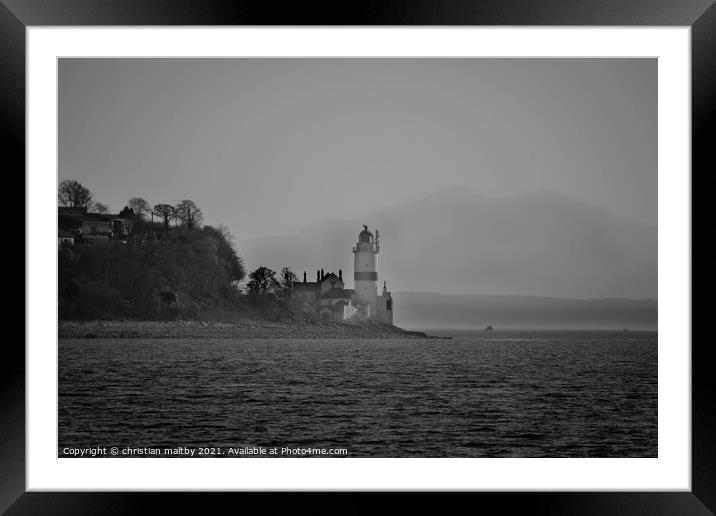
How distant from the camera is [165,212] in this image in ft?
148

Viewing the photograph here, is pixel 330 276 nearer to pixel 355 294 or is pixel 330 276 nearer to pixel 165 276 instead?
pixel 355 294

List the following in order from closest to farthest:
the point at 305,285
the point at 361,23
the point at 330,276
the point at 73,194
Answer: the point at 361,23
the point at 73,194
the point at 330,276
the point at 305,285

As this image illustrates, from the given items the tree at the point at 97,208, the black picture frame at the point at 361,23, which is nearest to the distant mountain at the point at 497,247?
the tree at the point at 97,208

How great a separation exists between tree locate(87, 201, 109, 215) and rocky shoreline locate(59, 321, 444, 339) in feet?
20.7

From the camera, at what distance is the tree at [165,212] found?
45125 mm

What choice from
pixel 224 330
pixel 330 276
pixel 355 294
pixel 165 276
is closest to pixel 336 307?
pixel 355 294

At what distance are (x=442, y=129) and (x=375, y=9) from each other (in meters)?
43.0

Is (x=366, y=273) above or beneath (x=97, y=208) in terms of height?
beneath

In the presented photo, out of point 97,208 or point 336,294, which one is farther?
point 336,294

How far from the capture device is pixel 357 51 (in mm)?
5820

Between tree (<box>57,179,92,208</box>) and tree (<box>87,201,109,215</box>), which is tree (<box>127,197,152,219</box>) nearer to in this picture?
tree (<box>87,201,109,215</box>)

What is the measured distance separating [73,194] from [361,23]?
129 ft

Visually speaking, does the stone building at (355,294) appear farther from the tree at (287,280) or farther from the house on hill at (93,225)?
the house on hill at (93,225)

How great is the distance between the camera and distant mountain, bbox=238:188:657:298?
147 ft
